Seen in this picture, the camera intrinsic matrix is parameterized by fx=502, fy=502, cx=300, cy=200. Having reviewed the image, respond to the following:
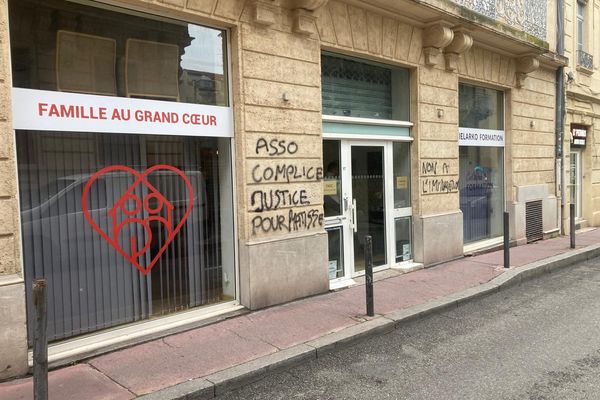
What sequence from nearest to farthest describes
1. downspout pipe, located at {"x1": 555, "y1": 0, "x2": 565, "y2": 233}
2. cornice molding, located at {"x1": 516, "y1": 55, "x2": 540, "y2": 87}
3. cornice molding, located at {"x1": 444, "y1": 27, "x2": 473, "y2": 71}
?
cornice molding, located at {"x1": 444, "y1": 27, "x2": 473, "y2": 71}
cornice molding, located at {"x1": 516, "y1": 55, "x2": 540, "y2": 87}
downspout pipe, located at {"x1": 555, "y1": 0, "x2": 565, "y2": 233}

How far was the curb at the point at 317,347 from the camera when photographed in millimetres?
3961

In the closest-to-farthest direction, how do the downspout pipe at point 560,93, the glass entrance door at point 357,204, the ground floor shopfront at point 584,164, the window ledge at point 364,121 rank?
the window ledge at point 364,121
the glass entrance door at point 357,204
the downspout pipe at point 560,93
the ground floor shopfront at point 584,164

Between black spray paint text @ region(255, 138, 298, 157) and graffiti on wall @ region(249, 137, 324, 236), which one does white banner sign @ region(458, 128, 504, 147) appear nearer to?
graffiti on wall @ region(249, 137, 324, 236)

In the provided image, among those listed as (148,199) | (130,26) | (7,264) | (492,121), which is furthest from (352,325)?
(492,121)

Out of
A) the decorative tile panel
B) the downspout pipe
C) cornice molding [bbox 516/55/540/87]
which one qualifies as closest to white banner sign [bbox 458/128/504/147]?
cornice molding [bbox 516/55/540/87]

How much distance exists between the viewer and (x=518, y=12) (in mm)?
10734

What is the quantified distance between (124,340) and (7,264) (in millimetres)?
1331

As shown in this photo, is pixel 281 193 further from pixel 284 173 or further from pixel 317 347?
pixel 317 347

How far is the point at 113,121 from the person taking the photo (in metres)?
4.97

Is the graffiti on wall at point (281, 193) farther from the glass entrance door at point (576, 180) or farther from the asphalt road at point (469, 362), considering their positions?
the glass entrance door at point (576, 180)

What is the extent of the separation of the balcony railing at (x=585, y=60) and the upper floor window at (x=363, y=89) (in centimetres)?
772

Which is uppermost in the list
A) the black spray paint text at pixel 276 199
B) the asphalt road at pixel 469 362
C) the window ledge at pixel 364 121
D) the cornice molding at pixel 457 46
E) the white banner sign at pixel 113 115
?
the cornice molding at pixel 457 46

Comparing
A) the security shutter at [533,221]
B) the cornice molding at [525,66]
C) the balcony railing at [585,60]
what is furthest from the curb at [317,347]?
the balcony railing at [585,60]

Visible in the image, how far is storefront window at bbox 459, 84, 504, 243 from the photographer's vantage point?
1001 cm
